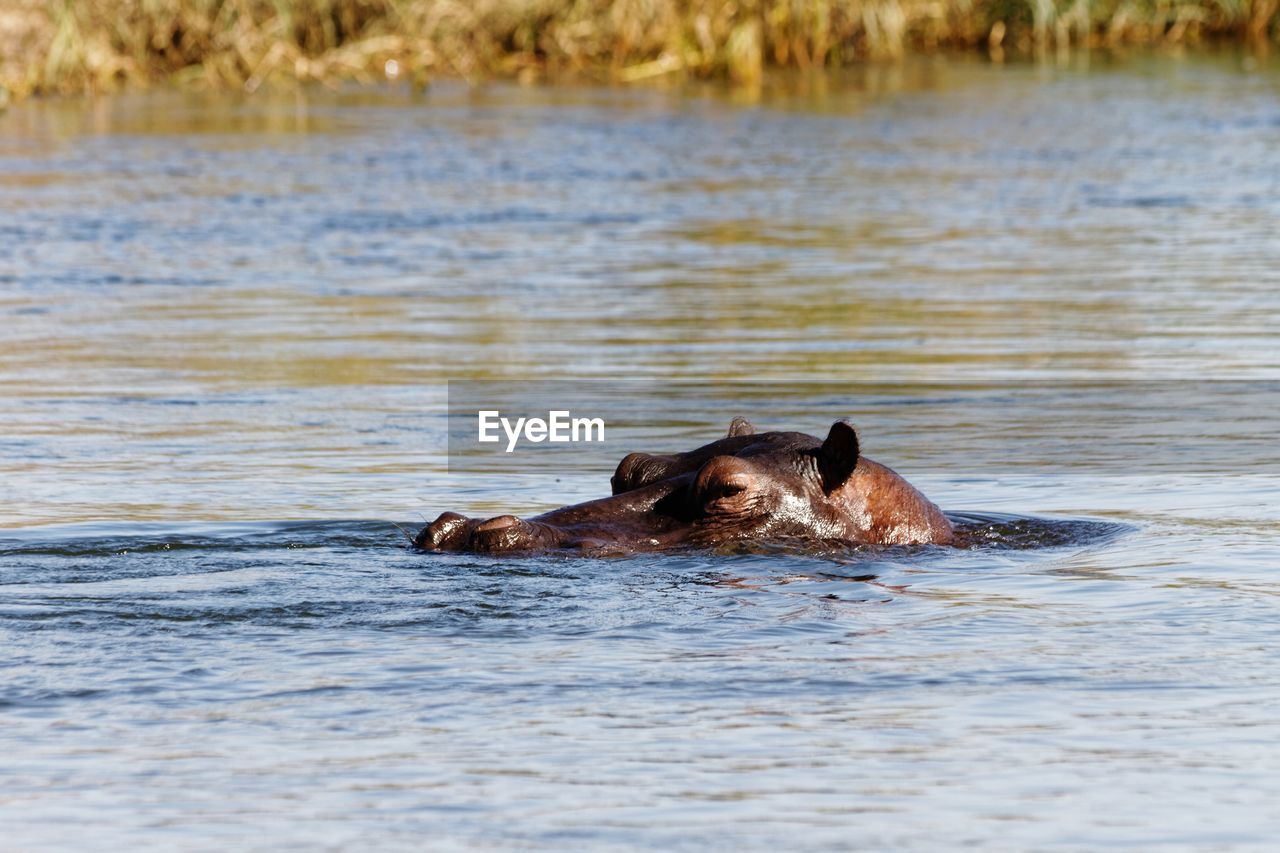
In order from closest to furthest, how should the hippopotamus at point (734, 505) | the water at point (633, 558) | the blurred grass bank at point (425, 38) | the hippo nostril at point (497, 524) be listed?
the water at point (633, 558) → the hippo nostril at point (497, 524) → the hippopotamus at point (734, 505) → the blurred grass bank at point (425, 38)

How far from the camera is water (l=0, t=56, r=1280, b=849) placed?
5000 millimetres

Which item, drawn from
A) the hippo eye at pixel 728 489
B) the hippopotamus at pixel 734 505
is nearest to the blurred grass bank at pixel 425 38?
the hippopotamus at pixel 734 505

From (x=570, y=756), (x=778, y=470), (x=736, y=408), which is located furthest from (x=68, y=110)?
(x=570, y=756)

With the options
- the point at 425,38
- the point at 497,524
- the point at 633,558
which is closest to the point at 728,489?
the point at 633,558

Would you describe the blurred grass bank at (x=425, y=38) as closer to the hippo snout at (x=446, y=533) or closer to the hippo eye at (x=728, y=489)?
the hippo snout at (x=446, y=533)

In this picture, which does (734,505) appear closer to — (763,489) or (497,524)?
(763,489)

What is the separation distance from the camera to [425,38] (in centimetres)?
3111

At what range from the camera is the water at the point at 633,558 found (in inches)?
197

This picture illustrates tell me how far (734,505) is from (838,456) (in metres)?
0.37

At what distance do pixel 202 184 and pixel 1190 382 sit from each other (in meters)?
11.6

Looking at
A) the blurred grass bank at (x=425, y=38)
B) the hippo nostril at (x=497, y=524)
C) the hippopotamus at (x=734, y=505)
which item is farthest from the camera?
the blurred grass bank at (x=425, y=38)

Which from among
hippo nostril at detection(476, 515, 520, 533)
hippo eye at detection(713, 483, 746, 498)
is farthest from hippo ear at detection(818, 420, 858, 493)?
hippo nostril at detection(476, 515, 520, 533)

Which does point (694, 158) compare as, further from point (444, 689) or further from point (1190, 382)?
point (444, 689)

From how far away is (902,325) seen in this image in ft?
42.5
